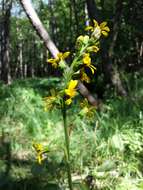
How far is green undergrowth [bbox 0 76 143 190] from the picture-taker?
161 inches

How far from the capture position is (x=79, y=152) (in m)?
5.12

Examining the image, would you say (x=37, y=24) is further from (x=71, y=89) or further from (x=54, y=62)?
(x=71, y=89)

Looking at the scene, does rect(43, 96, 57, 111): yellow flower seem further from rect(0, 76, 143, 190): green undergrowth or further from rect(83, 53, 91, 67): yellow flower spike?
rect(0, 76, 143, 190): green undergrowth

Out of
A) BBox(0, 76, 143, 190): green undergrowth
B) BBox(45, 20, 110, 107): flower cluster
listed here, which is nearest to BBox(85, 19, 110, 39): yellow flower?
BBox(45, 20, 110, 107): flower cluster

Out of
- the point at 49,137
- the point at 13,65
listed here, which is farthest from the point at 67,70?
the point at 13,65

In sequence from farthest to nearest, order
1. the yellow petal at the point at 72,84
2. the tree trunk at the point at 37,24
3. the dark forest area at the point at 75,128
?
1. the tree trunk at the point at 37,24
2. the dark forest area at the point at 75,128
3. the yellow petal at the point at 72,84

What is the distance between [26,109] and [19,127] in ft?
2.42

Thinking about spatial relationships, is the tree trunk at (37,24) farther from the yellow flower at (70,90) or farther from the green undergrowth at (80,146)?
the yellow flower at (70,90)

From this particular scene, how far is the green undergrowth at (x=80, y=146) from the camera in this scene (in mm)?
4096

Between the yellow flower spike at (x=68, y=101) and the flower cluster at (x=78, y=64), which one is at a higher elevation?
the flower cluster at (x=78, y=64)

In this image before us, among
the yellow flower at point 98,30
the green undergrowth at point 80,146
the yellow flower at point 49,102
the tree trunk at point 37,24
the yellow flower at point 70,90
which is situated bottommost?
the green undergrowth at point 80,146

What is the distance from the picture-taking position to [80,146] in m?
5.27

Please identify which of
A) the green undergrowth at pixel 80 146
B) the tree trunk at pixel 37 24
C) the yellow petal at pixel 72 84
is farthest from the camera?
the tree trunk at pixel 37 24

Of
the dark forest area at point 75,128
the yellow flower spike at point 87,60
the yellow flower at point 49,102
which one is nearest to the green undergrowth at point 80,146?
the dark forest area at point 75,128
